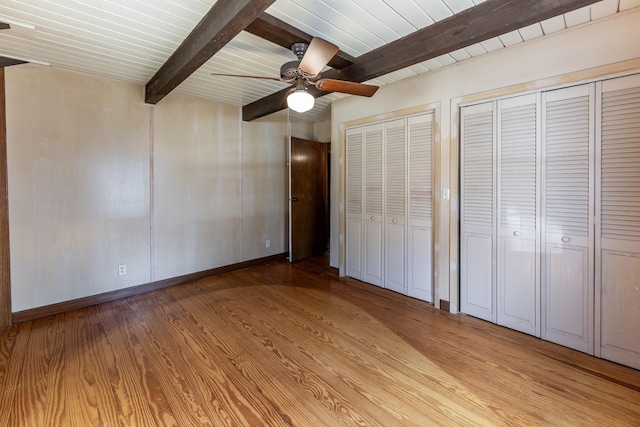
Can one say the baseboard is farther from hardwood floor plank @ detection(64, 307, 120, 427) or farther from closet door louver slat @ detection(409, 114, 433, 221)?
closet door louver slat @ detection(409, 114, 433, 221)

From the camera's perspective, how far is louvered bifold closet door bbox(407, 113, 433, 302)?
3020 mm

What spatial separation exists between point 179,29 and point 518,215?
310 centimetres

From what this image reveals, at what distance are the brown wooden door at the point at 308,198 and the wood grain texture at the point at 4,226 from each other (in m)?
3.15

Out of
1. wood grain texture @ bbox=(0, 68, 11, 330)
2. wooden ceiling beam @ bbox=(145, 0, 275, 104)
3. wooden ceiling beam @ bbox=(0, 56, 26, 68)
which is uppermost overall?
wooden ceiling beam @ bbox=(0, 56, 26, 68)

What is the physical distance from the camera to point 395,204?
3334 mm

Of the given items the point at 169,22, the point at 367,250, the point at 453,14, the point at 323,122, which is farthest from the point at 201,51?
the point at 323,122

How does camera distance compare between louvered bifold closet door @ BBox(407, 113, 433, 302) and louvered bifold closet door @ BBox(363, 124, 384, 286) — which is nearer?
louvered bifold closet door @ BBox(407, 113, 433, 302)

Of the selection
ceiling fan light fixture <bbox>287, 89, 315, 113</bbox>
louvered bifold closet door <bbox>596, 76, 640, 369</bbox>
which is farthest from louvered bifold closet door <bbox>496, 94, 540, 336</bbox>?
ceiling fan light fixture <bbox>287, 89, 315, 113</bbox>

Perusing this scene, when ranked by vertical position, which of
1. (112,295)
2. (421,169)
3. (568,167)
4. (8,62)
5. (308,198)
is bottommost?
(112,295)

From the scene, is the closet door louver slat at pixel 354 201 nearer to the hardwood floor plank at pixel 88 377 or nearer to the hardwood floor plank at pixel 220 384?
the hardwood floor plank at pixel 220 384

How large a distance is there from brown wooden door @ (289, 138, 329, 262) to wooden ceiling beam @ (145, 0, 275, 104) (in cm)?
224

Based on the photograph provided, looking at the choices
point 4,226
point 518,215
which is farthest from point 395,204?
point 4,226

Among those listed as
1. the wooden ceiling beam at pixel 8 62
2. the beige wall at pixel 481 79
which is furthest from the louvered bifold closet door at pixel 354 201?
the wooden ceiling beam at pixel 8 62

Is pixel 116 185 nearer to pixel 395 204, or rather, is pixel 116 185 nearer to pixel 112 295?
pixel 112 295
